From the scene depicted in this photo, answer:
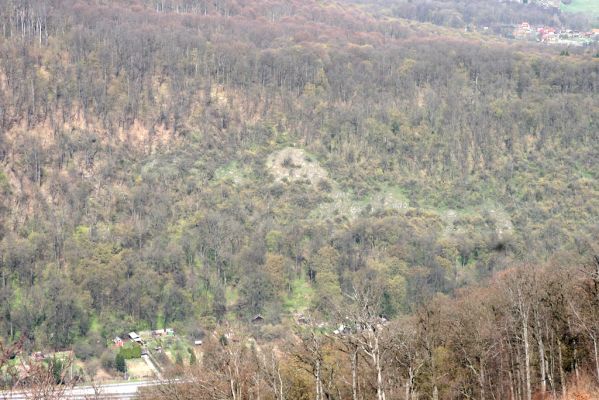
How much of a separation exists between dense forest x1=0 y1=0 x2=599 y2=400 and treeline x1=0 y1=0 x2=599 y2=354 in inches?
11.8

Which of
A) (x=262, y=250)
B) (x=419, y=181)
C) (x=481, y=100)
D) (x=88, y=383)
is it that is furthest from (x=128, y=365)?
(x=481, y=100)

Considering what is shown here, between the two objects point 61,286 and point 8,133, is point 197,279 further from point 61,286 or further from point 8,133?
point 8,133

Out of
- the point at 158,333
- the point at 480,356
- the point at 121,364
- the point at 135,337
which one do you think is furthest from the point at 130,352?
the point at 480,356

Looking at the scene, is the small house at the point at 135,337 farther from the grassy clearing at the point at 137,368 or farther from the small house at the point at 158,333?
the grassy clearing at the point at 137,368

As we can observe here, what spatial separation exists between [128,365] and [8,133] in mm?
48236

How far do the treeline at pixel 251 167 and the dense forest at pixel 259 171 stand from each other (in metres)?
0.30

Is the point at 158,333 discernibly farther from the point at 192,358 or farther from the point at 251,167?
the point at 251,167

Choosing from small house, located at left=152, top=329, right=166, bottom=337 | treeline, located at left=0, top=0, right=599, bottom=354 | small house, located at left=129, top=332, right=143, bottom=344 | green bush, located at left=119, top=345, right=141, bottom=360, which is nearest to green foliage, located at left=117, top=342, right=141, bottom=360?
green bush, located at left=119, top=345, right=141, bottom=360

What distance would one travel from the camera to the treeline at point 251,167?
94812 mm

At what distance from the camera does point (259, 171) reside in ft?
387

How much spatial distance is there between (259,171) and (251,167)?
187 cm

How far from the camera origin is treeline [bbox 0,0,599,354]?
94812 mm

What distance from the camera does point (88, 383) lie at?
252 ft

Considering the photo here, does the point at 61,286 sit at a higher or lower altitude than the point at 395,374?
lower
